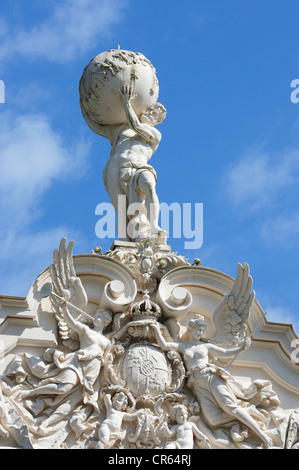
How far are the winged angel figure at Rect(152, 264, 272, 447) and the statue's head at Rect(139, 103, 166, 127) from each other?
2950 mm

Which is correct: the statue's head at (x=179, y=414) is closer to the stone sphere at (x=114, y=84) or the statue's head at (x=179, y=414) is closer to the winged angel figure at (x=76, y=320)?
the winged angel figure at (x=76, y=320)

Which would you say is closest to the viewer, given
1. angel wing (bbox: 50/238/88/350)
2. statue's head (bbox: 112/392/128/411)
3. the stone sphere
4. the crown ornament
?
statue's head (bbox: 112/392/128/411)

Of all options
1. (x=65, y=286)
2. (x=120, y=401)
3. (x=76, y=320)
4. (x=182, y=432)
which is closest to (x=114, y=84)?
(x=65, y=286)

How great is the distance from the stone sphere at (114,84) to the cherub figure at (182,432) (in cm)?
433

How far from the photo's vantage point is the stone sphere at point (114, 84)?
42.7ft

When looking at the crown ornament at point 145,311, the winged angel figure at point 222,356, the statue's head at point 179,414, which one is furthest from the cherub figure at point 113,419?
the crown ornament at point 145,311

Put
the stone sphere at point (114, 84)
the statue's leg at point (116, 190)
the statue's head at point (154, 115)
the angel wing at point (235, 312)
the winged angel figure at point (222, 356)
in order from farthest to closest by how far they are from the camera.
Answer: the statue's head at point (154, 115)
the stone sphere at point (114, 84)
the statue's leg at point (116, 190)
the angel wing at point (235, 312)
the winged angel figure at point (222, 356)

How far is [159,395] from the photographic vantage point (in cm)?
1049

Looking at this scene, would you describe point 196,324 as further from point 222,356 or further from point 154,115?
point 154,115

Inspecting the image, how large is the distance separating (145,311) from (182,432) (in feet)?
4.55

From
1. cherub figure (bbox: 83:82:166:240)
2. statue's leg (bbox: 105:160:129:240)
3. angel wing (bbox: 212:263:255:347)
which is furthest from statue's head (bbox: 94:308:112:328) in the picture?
statue's leg (bbox: 105:160:129:240)

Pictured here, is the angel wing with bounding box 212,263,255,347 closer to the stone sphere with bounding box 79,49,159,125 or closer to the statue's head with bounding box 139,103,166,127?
the statue's head with bounding box 139,103,166,127

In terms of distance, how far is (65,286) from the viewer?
10.9m

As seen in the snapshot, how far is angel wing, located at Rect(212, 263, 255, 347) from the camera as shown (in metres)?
11.0
